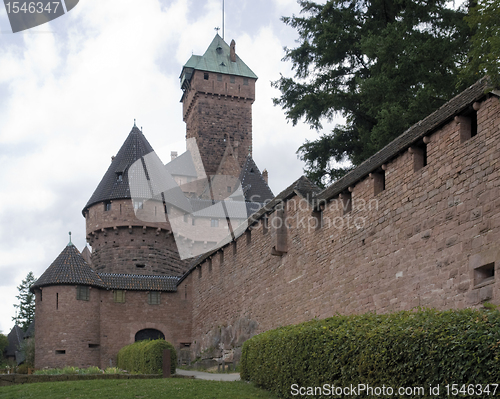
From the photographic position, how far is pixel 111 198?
117 ft

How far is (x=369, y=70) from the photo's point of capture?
24.2 meters

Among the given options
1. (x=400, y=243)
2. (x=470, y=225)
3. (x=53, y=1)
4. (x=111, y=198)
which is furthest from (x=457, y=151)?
(x=111, y=198)

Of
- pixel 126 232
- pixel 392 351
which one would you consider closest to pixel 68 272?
pixel 126 232

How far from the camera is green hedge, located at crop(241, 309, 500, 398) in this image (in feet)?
21.7

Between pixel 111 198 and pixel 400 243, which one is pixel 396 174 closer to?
pixel 400 243

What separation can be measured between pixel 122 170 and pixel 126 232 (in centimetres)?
363

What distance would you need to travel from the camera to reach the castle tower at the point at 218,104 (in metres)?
50.4

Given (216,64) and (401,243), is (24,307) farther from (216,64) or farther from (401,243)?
(401,243)

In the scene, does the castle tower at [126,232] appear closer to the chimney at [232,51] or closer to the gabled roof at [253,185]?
the gabled roof at [253,185]

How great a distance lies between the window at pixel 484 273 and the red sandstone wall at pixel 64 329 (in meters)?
21.5

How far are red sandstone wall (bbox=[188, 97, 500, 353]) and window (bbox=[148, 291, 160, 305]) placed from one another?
10.9 metres

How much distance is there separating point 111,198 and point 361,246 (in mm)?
23114

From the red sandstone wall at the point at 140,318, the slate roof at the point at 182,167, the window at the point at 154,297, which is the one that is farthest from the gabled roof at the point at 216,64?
the red sandstone wall at the point at 140,318

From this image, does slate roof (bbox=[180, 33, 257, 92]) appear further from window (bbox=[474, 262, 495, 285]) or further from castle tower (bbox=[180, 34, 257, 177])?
window (bbox=[474, 262, 495, 285])
